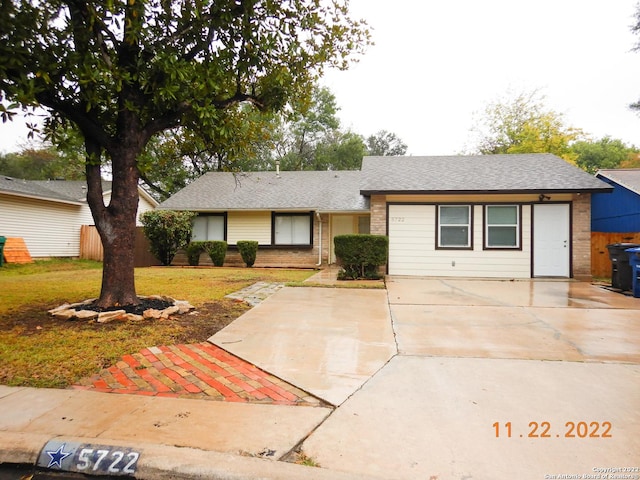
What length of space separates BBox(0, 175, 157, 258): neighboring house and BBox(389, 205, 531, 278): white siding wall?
1593 cm

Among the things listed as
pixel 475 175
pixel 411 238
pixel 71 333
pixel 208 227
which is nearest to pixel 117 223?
pixel 71 333

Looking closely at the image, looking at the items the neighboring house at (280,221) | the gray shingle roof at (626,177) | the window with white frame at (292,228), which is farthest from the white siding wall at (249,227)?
the gray shingle roof at (626,177)

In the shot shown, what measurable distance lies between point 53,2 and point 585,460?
Answer: 7.67 metres

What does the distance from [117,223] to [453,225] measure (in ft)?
32.8

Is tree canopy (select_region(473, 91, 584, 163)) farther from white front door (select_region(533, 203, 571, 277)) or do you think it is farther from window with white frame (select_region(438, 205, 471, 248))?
window with white frame (select_region(438, 205, 471, 248))

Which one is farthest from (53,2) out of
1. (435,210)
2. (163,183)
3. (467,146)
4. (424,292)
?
(467,146)

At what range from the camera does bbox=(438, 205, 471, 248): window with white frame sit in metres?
11.9

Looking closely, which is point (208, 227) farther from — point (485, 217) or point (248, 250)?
point (485, 217)

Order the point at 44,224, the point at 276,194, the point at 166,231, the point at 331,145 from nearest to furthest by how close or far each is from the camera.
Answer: the point at 166,231, the point at 44,224, the point at 276,194, the point at 331,145

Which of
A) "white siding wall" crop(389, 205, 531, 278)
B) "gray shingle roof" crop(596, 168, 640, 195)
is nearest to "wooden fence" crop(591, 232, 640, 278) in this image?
"gray shingle roof" crop(596, 168, 640, 195)

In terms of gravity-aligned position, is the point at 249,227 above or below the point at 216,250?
above

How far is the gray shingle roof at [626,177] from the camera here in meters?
13.4

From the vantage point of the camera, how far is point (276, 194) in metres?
17.3

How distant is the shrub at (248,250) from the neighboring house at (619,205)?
1462cm
